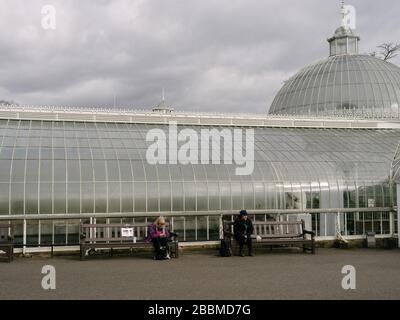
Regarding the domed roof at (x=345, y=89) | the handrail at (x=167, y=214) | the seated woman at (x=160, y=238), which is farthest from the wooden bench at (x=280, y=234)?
the domed roof at (x=345, y=89)

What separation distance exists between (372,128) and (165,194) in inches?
598

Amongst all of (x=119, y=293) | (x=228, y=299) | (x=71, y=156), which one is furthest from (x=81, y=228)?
(x=228, y=299)

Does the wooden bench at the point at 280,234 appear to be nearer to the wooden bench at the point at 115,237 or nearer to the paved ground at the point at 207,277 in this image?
the paved ground at the point at 207,277

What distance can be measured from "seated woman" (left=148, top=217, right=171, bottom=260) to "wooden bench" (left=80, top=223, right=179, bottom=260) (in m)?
0.43

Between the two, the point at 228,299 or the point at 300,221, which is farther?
the point at 300,221

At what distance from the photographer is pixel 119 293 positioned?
447 inches

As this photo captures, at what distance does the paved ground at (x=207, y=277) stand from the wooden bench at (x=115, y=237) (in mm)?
487

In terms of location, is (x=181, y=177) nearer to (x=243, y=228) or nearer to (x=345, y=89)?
(x=243, y=228)

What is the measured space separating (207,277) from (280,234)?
6.35 m

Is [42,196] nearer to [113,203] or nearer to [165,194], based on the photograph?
[113,203]

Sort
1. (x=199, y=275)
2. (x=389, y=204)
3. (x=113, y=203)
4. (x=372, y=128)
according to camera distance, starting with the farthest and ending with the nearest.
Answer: (x=372, y=128)
(x=389, y=204)
(x=113, y=203)
(x=199, y=275)

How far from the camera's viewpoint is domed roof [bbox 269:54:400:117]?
3503 cm

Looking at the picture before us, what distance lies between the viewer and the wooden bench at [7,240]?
16.2m

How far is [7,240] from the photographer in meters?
16.6
